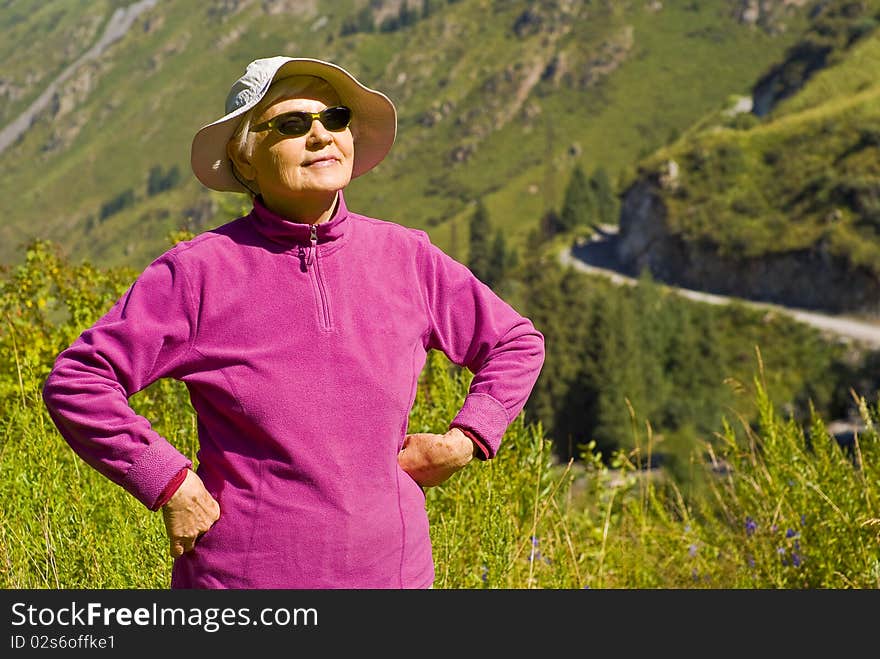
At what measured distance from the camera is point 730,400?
65.5 meters

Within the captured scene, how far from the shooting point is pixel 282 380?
8.55 feet

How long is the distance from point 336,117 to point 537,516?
2.37 meters

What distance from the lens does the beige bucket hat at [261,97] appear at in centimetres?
274

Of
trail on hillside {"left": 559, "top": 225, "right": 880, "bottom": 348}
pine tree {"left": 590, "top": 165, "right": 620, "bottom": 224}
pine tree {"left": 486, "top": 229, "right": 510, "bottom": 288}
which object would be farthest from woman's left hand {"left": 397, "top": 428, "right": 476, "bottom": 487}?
pine tree {"left": 590, "top": 165, "right": 620, "bottom": 224}

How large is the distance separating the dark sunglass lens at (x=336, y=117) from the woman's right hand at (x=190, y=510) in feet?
3.19

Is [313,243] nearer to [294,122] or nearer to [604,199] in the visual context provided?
[294,122]

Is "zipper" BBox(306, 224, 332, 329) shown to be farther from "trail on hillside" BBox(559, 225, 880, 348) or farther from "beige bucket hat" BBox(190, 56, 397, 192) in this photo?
"trail on hillside" BBox(559, 225, 880, 348)

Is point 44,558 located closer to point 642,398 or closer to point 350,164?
point 350,164

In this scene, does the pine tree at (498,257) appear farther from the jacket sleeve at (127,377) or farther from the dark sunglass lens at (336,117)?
the jacket sleeve at (127,377)

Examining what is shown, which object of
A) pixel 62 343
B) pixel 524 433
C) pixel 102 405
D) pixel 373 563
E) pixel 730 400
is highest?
pixel 102 405

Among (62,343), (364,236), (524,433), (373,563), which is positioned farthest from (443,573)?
(62,343)

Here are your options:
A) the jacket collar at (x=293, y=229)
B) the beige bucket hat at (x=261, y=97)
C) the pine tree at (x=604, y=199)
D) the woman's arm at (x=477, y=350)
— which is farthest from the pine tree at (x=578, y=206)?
the jacket collar at (x=293, y=229)

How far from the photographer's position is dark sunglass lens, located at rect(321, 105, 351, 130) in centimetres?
281

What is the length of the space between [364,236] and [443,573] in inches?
66.7
